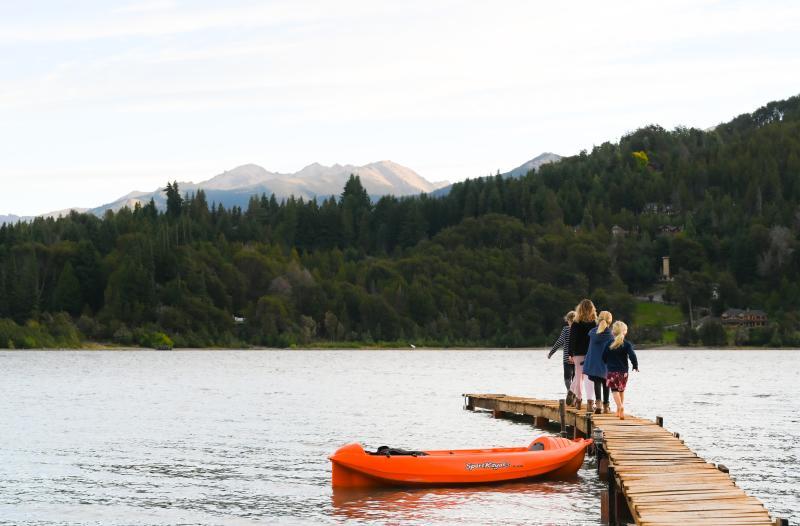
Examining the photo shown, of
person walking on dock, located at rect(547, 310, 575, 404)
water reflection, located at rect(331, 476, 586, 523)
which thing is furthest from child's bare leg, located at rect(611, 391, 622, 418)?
water reflection, located at rect(331, 476, 586, 523)

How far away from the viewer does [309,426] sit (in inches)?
2169

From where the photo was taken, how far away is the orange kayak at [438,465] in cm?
3234

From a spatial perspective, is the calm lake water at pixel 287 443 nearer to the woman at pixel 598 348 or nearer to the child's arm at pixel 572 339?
the woman at pixel 598 348

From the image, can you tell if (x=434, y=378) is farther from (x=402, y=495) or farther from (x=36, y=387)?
(x=402, y=495)

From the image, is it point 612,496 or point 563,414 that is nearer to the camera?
point 612,496

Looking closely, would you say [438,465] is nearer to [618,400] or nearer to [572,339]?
[572,339]

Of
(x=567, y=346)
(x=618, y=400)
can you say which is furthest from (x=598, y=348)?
(x=567, y=346)

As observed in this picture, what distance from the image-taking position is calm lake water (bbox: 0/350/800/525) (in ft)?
99.0

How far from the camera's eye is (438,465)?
107 ft

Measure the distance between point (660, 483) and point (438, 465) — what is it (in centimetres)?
811

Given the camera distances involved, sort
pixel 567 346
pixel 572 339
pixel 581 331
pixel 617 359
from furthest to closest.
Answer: pixel 567 346, pixel 572 339, pixel 581 331, pixel 617 359

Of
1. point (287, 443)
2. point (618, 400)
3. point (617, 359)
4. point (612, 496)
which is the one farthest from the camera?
point (287, 443)

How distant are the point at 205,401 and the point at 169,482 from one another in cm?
3966

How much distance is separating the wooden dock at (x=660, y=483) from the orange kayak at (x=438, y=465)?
69.8 inches
